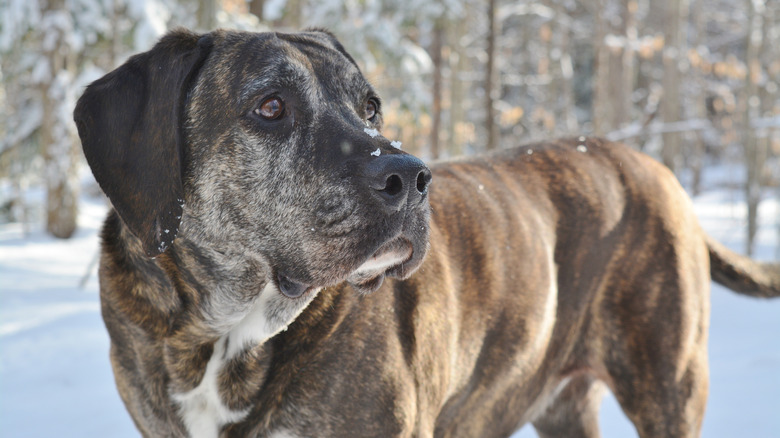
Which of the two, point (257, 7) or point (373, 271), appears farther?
point (257, 7)

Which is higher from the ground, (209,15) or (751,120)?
(209,15)

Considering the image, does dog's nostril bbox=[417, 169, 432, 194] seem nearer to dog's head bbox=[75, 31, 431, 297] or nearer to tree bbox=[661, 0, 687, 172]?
dog's head bbox=[75, 31, 431, 297]

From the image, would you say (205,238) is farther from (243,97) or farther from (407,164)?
(407,164)

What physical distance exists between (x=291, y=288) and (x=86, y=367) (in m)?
3.67

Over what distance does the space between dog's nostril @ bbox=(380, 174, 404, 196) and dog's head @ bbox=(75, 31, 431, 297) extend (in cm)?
4

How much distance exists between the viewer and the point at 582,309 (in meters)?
3.10

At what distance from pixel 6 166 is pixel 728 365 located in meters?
15.1

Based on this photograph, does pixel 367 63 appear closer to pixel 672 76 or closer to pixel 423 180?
pixel 672 76

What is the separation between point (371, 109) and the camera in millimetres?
2688

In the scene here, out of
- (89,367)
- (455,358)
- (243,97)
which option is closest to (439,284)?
(455,358)

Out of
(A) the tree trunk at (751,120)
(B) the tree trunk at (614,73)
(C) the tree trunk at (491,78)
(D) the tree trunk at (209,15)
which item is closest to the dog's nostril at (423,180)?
(D) the tree trunk at (209,15)

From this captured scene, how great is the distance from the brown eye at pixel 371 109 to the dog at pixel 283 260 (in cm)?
2

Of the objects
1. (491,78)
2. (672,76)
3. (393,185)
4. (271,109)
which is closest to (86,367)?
(271,109)

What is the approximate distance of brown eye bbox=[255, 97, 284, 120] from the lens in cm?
223
